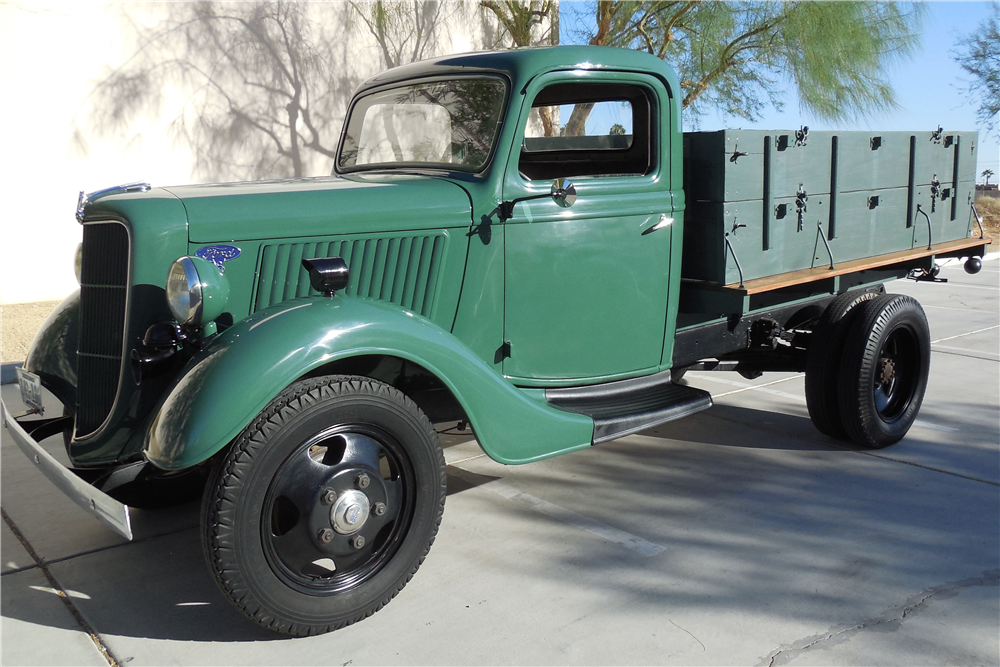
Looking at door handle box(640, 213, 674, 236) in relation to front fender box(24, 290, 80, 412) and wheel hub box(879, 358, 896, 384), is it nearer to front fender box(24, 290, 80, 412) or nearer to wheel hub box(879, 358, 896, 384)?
wheel hub box(879, 358, 896, 384)

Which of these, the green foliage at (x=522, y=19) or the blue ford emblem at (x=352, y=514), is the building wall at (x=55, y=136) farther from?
the blue ford emblem at (x=352, y=514)

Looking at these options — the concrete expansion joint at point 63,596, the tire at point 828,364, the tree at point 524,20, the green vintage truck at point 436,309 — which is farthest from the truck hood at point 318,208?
the tree at point 524,20

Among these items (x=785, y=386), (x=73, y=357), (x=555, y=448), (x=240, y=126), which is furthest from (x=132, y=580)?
(x=240, y=126)

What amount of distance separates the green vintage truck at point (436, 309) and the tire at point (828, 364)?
14 mm

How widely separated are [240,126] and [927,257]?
300 inches

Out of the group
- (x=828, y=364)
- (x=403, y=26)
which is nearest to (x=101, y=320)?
(x=828, y=364)

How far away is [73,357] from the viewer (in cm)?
323

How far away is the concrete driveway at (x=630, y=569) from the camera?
2582mm

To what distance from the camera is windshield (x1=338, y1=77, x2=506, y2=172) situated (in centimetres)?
337

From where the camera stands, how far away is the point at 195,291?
2.54 m

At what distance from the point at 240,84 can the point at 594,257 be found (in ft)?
24.5

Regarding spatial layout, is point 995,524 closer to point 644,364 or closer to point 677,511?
point 677,511

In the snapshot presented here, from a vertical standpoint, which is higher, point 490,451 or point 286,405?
point 286,405

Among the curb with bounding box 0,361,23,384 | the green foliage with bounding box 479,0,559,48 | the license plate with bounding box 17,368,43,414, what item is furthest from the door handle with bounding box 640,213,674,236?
the green foliage with bounding box 479,0,559,48
